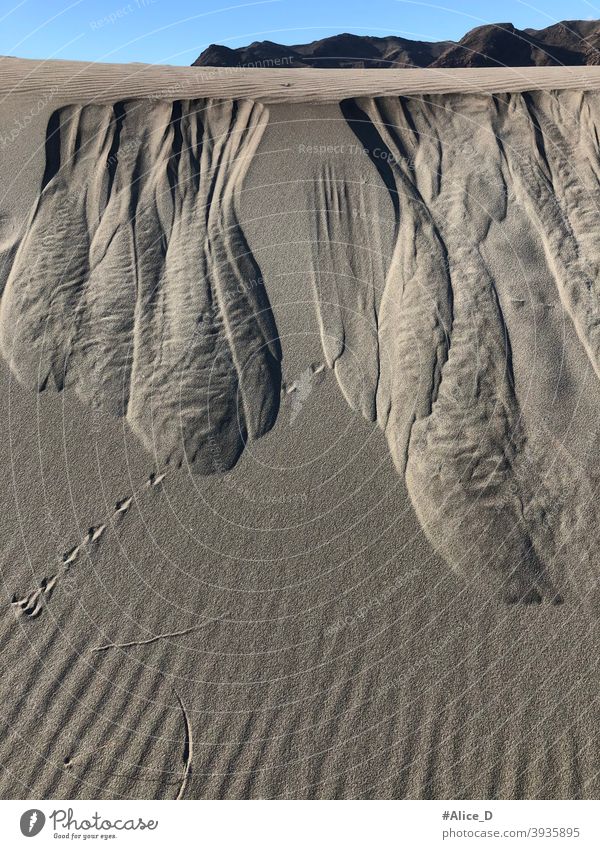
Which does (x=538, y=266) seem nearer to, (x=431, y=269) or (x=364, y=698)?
(x=431, y=269)

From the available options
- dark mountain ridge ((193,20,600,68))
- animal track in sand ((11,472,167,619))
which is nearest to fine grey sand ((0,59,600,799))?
animal track in sand ((11,472,167,619))

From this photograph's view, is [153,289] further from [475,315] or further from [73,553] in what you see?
[475,315]

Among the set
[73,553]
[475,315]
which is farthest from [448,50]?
[73,553]

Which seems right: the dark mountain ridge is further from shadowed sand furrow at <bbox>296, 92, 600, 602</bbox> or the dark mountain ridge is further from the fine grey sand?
the fine grey sand

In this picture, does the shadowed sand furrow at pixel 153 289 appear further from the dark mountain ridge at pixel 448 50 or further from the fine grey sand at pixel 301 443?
the dark mountain ridge at pixel 448 50

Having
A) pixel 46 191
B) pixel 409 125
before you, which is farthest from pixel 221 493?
pixel 409 125

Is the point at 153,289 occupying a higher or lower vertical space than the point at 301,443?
higher

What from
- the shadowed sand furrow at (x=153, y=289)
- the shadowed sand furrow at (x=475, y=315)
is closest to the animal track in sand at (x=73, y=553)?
the shadowed sand furrow at (x=153, y=289)
